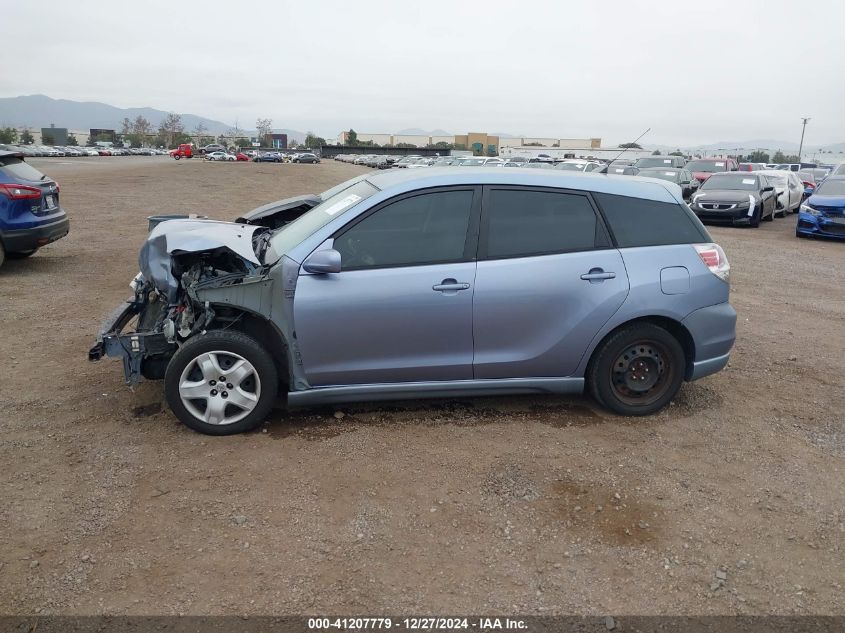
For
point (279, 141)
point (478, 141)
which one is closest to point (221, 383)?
point (478, 141)

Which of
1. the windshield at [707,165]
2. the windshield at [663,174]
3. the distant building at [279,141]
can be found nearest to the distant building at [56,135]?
the distant building at [279,141]

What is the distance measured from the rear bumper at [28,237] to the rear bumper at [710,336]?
325 inches

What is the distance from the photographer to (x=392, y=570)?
2.95 m

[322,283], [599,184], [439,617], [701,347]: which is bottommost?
[439,617]

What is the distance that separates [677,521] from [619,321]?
1423 millimetres

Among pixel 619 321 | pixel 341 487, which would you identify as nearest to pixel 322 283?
pixel 341 487

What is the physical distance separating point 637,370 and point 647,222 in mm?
1079

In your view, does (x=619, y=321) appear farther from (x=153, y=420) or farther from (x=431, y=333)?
(x=153, y=420)

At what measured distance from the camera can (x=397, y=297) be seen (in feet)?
13.2

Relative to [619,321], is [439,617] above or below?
below

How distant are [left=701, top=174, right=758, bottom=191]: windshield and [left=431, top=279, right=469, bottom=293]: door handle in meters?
16.0

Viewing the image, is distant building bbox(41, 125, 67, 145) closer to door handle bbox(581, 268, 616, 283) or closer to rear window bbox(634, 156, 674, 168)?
rear window bbox(634, 156, 674, 168)

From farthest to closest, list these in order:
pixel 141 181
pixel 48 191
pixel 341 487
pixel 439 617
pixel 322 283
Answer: pixel 141 181, pixel 48 191, pixel 322 283, pixel 341 487, pixel 439 617

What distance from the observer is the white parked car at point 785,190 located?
65.0ft
